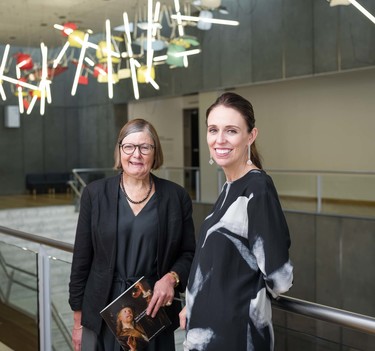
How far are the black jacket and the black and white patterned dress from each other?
0.50 m

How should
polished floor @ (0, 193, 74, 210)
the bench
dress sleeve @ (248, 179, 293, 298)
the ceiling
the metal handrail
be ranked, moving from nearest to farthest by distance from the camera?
dress sleeve @ (248, 179, 293, 298) < the metal handrail < the ceiling < polished floor @ (0, 193, 74, 210) < the bench

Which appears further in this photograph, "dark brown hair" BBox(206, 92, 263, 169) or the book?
the book

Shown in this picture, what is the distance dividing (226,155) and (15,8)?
41.1 ft

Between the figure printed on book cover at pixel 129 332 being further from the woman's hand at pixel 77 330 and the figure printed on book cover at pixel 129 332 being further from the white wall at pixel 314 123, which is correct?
the white wall at pixel 314 123

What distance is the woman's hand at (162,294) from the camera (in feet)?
6.17

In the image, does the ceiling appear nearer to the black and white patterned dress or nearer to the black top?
the black top

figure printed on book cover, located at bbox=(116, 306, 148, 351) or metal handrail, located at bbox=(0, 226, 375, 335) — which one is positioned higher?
metal handrail, located at bbox=(0, 226, 375, 335)

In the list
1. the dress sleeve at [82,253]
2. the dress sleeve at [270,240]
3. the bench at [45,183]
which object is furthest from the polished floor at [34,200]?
the dress sleeve at [270,240]

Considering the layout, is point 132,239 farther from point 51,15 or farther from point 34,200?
point 34,200

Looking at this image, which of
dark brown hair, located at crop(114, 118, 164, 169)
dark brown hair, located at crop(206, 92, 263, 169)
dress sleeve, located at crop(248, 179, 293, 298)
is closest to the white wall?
dark brown hair, located at crop(114, 118, 164, 169)

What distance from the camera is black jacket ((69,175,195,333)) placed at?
1934 millimetres

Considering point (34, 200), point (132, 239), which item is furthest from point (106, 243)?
point (34, 200)

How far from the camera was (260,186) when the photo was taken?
1.37 m

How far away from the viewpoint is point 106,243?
6.32ft
